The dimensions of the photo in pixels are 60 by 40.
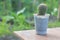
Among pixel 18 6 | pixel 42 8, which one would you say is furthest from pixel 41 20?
pixel 18 6

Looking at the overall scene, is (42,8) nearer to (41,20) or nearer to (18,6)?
(41,20)

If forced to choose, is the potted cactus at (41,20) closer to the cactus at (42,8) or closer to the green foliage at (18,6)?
the cactus at (42,8)

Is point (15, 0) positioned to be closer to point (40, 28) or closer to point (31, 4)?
point (31, 4)

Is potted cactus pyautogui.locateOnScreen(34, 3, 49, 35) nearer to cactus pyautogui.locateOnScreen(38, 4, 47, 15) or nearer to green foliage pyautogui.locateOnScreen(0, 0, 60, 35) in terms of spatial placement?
cactus pyautogui.locateOnScreen(38, 4, 47, 15)

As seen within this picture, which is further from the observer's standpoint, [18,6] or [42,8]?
[18,6]

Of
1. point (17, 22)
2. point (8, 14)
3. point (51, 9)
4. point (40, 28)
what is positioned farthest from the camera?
point (51, 9)

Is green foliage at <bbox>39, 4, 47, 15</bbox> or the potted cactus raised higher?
green foliage at <bbox>39, 4, 47, 15</bbox>

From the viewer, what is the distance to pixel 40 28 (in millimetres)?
3863

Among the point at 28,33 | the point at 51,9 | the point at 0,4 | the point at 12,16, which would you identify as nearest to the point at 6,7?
the point at 0,4

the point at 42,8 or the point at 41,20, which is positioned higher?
the point at 42,8

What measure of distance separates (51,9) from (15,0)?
1.19 metres

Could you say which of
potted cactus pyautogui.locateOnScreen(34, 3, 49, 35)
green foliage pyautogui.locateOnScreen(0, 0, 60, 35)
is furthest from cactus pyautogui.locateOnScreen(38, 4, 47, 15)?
green foliage pyautogui.locateOnScreen(0, 0, 60, 35)

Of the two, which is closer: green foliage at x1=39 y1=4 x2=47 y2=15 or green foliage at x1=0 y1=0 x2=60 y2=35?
green foliage at x1=39 y1=4 x2=47 y2=15

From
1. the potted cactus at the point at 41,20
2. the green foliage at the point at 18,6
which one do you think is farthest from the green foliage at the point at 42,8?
the green foliage at the point at 18,6
